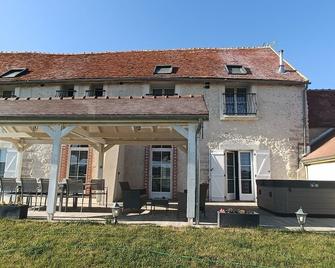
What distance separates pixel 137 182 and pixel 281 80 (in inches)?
277

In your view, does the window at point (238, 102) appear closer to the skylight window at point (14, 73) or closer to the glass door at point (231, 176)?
the glass door at point (231, 176)

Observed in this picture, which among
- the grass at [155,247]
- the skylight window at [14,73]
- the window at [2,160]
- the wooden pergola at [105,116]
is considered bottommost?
the grass at [155,247]

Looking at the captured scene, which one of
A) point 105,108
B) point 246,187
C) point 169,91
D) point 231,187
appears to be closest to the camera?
point 105,108

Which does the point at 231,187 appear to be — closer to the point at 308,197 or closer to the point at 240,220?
→ the point at 308,197

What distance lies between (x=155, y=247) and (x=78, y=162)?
326 inches

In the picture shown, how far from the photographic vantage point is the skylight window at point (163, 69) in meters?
13.3

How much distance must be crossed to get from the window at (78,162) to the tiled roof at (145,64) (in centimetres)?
293

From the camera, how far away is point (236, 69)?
13492 millimetres

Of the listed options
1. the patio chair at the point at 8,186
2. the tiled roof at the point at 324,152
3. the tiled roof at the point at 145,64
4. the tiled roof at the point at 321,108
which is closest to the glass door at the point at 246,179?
the tiled roof at the point at 324,152

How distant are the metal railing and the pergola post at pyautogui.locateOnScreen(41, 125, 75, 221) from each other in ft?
23.3

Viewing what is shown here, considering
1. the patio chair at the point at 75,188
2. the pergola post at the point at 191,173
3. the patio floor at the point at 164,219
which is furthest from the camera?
the patio chair at the point at 75,188

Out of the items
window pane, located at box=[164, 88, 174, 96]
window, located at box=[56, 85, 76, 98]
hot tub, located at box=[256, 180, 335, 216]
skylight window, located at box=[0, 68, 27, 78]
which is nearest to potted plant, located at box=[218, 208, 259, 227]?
hot tub, located at box=[256, 180, 335, 216]

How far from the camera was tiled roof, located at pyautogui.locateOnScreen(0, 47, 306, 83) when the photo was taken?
42.2 ft

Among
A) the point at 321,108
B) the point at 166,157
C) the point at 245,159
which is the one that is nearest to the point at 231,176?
the point at 245,159
